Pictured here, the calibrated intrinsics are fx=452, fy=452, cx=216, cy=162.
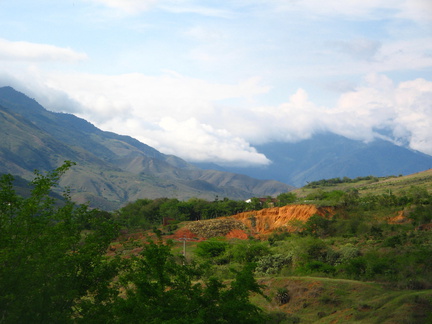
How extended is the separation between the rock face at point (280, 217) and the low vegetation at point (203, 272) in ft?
25.0

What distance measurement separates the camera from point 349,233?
197 feet

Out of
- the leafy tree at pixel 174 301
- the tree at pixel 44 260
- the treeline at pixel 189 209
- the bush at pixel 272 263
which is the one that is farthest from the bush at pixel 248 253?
the treeline at pixel 189 209

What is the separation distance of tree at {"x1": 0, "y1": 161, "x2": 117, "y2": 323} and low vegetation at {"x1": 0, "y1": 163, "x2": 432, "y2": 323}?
0.04 metres

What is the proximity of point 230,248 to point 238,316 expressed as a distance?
41667mm

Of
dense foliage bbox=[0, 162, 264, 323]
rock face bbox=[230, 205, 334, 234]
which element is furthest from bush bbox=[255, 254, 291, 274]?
dense foliage bbox=[0, 162, 264, 323]

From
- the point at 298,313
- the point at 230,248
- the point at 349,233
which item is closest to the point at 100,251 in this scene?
the point at 298,313

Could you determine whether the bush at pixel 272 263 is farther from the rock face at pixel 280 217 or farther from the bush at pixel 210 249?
the rock face at pixel 280 217

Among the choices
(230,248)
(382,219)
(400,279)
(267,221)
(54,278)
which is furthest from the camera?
(267,221)

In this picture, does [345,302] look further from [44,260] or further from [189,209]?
[189,209]

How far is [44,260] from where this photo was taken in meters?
17.0

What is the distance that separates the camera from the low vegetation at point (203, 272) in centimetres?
1733

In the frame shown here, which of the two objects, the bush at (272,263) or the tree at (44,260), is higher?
the tree at (44,260)

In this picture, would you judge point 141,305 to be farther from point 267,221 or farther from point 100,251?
point 267,221

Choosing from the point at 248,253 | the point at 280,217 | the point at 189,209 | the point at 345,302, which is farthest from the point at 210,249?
the point at 189,209
